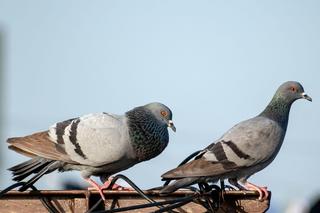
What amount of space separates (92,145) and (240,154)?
142 cm

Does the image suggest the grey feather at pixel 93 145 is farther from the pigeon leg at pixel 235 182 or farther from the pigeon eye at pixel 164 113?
the pigeon leg at pixel 235 182

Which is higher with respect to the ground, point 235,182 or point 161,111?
point 161,111

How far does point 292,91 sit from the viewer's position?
9.73 m

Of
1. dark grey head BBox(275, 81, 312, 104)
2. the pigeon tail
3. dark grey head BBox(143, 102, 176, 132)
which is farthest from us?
dark grey head BBox(275, 81, 312, 104)

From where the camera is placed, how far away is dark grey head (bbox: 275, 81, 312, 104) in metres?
9.66

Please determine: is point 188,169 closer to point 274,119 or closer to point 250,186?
point 250,186

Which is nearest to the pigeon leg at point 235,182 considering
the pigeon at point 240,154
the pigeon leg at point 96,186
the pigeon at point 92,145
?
the pigeon at point 240,154

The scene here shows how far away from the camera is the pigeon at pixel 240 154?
7.85m

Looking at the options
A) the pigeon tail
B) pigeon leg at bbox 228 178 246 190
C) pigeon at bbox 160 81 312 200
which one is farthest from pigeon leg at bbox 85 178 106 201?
pigeon leg at bbox 228 178 246 190

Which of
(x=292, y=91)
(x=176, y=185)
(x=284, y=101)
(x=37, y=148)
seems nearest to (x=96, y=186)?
(x=176, y=185)

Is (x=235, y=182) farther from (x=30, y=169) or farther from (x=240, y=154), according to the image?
(x=30, y=169)

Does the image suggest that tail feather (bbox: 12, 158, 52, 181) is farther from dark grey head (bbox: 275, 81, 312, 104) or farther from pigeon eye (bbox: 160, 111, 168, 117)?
dark grey head (bbox: 275, 81, 312, 104)

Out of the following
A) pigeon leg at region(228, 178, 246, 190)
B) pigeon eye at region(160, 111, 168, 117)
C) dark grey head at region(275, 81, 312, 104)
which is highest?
dark grey head at region(275, 81, 312, 104)

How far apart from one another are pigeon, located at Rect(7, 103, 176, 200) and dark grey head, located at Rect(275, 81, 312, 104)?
175 cm
